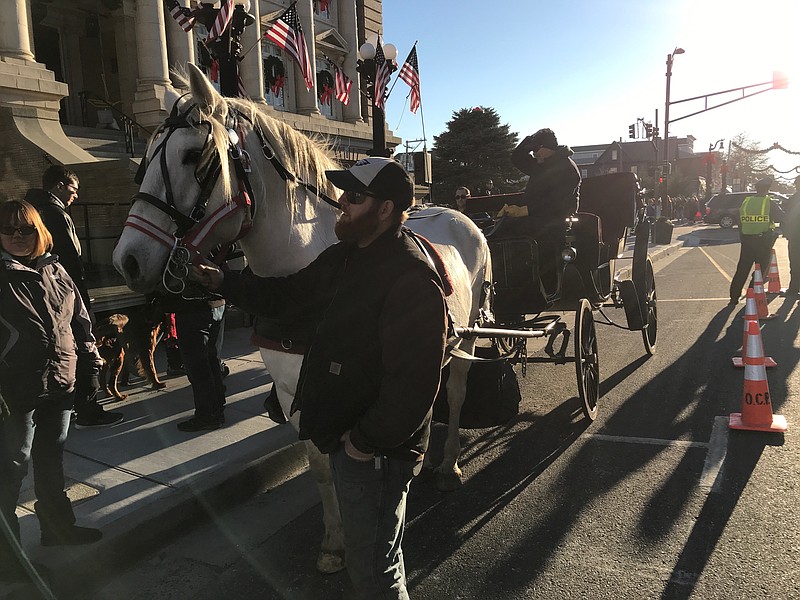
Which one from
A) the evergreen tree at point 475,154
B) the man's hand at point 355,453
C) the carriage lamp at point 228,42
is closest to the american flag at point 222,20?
the carriage lamp at point 228,42

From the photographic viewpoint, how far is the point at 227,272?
2.43 metres

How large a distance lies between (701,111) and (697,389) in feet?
77.9

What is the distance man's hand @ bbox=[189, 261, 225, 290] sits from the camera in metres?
2.22

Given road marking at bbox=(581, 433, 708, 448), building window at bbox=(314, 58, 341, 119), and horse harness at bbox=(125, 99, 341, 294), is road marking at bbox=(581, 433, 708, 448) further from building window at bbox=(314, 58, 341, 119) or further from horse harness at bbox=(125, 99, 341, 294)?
building window at bbox=(314, 58, 341, 119)

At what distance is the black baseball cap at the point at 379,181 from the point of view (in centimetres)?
193

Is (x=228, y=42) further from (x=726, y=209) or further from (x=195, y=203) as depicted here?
(x=726, y=209)

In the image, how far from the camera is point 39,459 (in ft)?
10.3

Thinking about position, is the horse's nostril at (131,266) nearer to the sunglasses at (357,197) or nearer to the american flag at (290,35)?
the sunglasses at (357,197)

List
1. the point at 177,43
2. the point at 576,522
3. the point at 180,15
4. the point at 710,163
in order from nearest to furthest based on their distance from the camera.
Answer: the point at 576,522
the point at 180,15
the point at 177,43
the point at 710,163

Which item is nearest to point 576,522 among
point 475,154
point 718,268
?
point 718,268

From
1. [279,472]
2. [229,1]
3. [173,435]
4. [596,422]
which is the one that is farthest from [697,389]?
[229,1]

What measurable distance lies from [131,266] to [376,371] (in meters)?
1.08

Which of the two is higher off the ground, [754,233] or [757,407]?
[754,233]

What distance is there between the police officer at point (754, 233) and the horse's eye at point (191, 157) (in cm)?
1062
